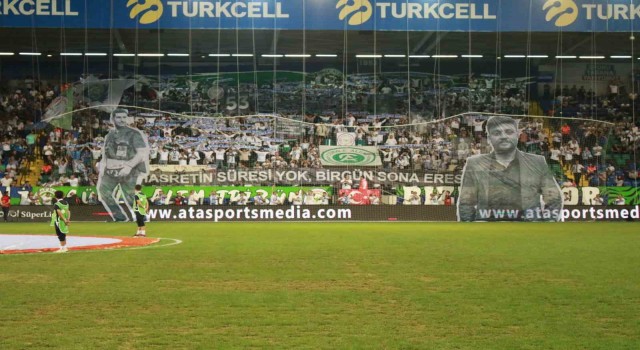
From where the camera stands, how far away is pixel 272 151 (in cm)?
4016

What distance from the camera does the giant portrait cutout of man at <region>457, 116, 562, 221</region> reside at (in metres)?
37.9

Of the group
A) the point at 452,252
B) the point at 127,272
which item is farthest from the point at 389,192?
the point at 127,272

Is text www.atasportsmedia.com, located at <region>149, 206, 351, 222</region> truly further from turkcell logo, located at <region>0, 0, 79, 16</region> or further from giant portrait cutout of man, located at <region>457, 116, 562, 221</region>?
turkcell logo, located at <region>0, 0, 79, 16</region>

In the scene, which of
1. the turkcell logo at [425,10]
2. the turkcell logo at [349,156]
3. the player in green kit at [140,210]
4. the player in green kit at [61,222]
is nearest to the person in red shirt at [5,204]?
the turkcell logo at [349,156]

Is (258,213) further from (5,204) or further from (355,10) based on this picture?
(355,10)

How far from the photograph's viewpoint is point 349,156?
39656 mm

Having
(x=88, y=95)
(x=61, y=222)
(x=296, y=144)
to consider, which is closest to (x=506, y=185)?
(x=296, y=144)

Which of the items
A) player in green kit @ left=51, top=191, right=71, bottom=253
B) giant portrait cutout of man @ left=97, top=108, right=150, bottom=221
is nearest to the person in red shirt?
giant portrait cutout of man @ left=97, top=108, right=150, bottom=221

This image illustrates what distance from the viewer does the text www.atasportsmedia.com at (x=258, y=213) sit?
3881 centimetres

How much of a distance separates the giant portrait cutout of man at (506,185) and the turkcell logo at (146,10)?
17851 millimetres

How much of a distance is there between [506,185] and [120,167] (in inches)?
686

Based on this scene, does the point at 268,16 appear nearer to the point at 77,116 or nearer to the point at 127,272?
the point at 77,116

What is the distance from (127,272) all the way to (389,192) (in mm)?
25223

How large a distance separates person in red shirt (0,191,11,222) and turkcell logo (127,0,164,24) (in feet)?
37.6
